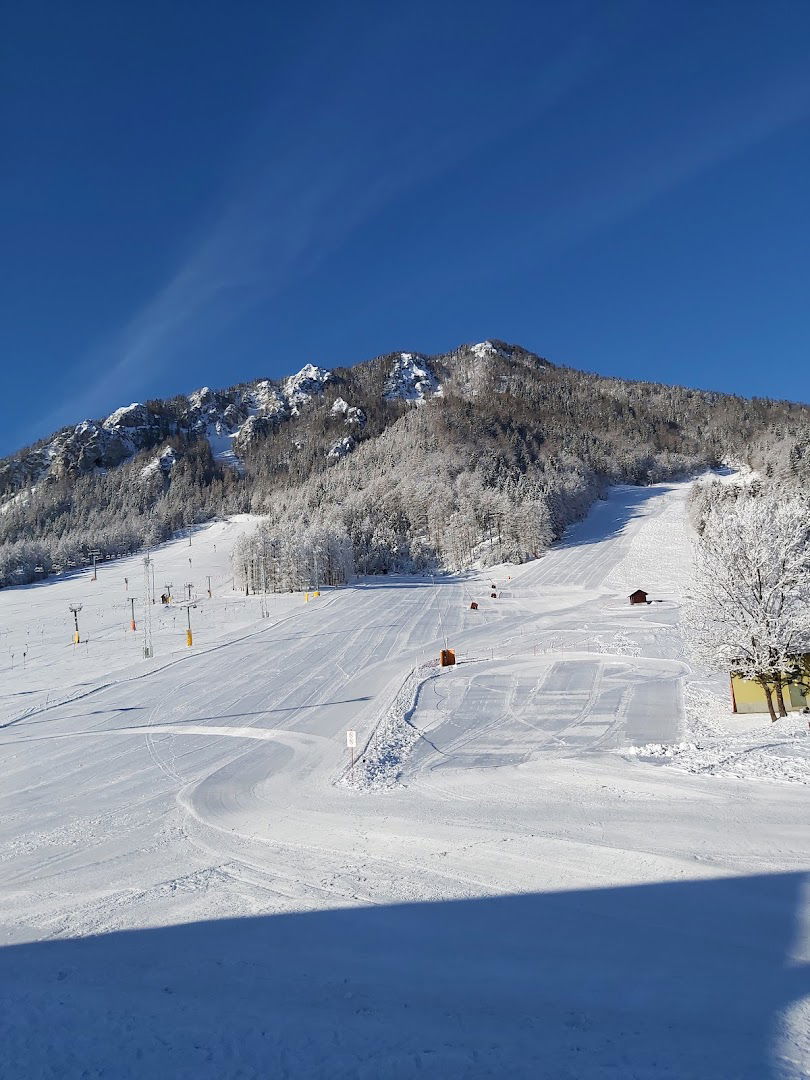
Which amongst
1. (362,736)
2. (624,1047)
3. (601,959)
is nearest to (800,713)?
(362,736)

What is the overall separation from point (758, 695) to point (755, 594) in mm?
4602

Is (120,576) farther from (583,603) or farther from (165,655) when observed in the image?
(583,603)

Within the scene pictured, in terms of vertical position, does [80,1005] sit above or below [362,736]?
above

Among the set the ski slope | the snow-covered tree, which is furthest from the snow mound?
the snow-covered tree

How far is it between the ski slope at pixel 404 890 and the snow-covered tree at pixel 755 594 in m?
3.39

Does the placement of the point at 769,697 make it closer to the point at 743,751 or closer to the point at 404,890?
the point at 743,751

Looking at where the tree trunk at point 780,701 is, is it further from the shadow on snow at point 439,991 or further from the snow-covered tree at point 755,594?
the shadow on snow at point 439,991

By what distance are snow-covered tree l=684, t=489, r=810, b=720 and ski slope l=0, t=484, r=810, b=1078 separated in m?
3.39

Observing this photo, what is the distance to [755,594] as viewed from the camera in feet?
82.8

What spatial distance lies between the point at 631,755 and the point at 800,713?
1083 centimetres

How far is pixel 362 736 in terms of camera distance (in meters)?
24.1

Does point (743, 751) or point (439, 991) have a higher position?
point (439, 991)

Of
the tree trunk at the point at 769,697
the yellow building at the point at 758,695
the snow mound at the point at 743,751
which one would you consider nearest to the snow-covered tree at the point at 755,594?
the tree trunk at the point at 769,697

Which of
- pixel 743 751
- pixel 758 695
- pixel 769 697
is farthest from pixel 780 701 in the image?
pixel 743 751
